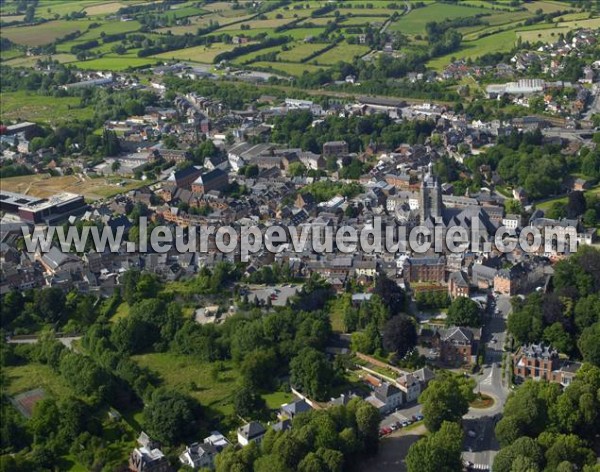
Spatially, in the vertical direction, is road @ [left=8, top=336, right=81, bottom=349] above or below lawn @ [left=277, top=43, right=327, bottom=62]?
below

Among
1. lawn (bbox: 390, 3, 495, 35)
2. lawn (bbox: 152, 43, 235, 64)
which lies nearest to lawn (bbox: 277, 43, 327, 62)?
lawn (bbox: 152, 43, 235, 64)

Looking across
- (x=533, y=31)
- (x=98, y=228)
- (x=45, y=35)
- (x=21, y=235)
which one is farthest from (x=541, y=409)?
(x=45, y=35)

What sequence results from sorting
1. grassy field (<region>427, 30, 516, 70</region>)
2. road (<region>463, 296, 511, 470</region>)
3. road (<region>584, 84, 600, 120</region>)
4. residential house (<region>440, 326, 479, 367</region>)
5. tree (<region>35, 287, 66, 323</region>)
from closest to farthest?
road (<region>463, 296, 511, 470</region>) → residential house (<region>440, 326, 479, 367</region>) → tree (<region>35, 287, 66, 323</region>) → road (<region>584, 84, 600, 120</region>) → grassy field (<region>427, 30, 516, 70</region>)

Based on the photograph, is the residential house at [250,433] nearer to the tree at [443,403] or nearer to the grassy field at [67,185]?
the tree at [443,403]

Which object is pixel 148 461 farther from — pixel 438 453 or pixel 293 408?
pixel 438 453

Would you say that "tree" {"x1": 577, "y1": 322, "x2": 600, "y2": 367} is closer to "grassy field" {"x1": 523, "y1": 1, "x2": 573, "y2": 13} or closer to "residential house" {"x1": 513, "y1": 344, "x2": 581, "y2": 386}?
"residential house" {"x1": 513, "y1": 344, "x2": 581, "y2": 386}

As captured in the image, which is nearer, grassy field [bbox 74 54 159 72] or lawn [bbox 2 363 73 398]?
lawn [bbox 2 363 73 398]

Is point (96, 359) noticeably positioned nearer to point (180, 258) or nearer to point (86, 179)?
point (180, 258)

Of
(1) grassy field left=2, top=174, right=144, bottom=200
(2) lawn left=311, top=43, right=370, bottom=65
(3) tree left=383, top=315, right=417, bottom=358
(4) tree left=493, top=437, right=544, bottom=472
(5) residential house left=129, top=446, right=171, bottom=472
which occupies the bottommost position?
(5) residential house left=129, top=446, right=171, bottom=472

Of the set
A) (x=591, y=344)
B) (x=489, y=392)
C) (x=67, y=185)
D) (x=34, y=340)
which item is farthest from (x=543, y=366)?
(x=67, y=185)
